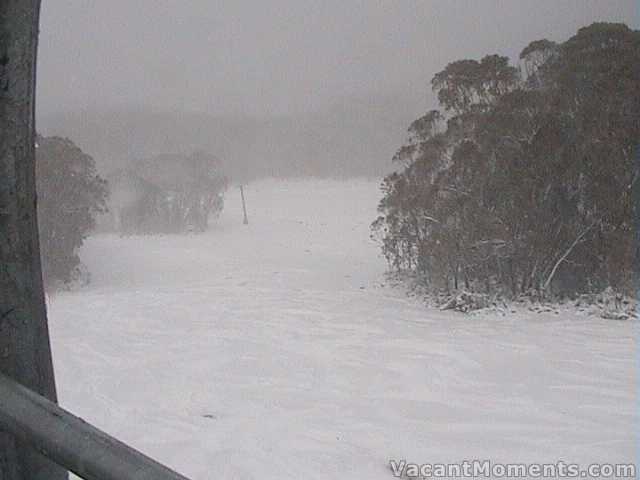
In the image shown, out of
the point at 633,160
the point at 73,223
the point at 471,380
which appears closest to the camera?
the point at 471,380

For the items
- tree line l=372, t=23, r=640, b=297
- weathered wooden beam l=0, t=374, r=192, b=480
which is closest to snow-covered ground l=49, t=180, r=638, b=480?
tree line l=372, t=23, r=640, b=297

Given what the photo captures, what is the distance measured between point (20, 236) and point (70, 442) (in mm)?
513

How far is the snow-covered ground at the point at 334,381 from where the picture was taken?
3.21m

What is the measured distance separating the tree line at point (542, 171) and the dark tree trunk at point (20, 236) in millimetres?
→ 8428

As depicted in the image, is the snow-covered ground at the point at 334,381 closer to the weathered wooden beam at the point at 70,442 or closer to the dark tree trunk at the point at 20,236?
the dark tree trunk at the point at 20,236

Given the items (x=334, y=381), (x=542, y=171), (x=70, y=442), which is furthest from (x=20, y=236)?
(x=542, y=171)

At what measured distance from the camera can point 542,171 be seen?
8.25 metres

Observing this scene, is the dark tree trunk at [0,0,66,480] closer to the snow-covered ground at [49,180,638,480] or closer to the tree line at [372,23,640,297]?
the snow-covered ground at [49,180,638,480]

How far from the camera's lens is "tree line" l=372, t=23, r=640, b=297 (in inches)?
312

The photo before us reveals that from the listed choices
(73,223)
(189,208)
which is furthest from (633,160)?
(189,208)

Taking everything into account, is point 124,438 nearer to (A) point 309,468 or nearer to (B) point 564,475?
(A) point 309,468

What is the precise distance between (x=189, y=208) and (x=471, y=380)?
26.0m

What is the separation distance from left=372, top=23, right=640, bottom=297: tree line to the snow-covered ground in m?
1.49

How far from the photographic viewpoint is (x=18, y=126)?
3.42ft
